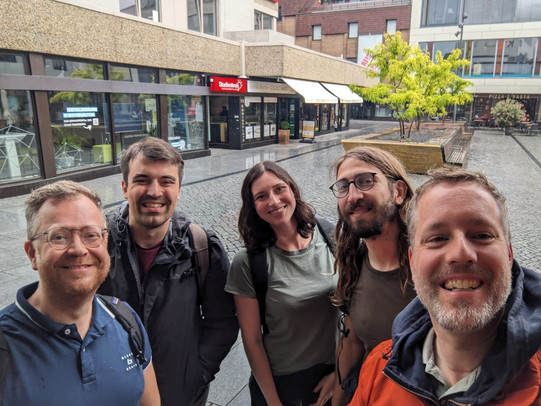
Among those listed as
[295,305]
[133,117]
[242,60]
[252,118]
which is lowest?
[295,305]

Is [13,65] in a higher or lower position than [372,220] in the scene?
higher

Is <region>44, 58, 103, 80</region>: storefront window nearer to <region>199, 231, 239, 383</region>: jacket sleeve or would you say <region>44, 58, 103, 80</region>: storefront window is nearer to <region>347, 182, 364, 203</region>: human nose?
<region>199, 231, 239, 383</region>: jacket sleeve

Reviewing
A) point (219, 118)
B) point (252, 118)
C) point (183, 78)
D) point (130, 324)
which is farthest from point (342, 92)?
point (130, 324)

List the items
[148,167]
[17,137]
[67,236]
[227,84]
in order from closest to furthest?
1. [67,236]
2. [148,167]
3. [17,137]
4. [227,84]

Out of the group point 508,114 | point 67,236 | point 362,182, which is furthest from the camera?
point 508,114

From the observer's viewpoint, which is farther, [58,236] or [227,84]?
[227,84]

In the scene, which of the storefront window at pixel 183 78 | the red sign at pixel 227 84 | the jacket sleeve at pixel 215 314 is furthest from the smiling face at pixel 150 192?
the red sign at pixel 227 84

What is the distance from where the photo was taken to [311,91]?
786 inches

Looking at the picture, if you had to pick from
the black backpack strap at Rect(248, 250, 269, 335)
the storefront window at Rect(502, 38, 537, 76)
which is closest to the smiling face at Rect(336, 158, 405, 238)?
the black backpack strap at Rect(248, 250, 269, 335)

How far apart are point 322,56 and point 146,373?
22.6 m

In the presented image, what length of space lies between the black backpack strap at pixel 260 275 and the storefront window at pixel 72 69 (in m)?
11.0

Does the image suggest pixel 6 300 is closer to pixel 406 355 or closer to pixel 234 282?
pixel 234 282

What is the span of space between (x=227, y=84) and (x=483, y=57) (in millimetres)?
32666

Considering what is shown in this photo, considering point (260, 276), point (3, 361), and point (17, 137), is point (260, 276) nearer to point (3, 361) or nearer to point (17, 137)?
point (3, 361)
